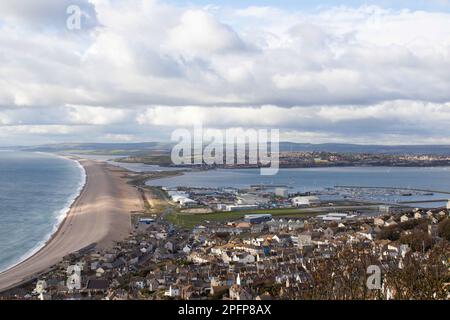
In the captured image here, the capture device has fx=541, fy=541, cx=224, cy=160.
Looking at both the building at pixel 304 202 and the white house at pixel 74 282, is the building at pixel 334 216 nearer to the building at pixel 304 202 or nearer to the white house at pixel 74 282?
the building at pixel 304 202

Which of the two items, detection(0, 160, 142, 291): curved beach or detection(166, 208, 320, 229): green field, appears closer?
detection(0, 160, 142, 291): curved beach

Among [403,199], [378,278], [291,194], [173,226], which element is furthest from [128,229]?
[403,199]

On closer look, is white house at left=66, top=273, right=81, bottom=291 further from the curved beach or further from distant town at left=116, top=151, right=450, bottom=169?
distant town at left=116, top=151, right=450, bottom=169

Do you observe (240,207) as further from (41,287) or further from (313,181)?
(313,181)

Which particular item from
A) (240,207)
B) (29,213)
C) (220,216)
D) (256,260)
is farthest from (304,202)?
(256,260)

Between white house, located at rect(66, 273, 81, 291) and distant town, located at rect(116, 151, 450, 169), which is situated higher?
white house, located at rect(66, 273, 81, 291)

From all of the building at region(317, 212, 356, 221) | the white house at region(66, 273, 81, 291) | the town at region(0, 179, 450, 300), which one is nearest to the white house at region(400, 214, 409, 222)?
the town at region(0, 179, 450, 300)

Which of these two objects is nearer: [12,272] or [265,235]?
[12,272]
